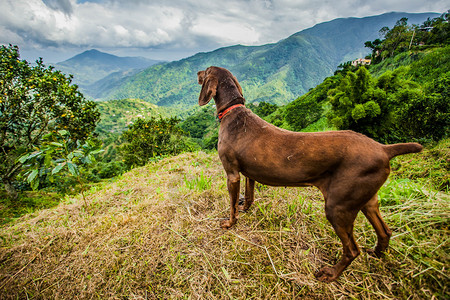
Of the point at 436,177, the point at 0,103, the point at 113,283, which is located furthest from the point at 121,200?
the point at 0,103

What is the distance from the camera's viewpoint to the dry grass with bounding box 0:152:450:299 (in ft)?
5.80

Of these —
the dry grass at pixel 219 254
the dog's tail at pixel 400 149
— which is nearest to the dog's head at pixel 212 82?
the dry grass at pixel 219 254

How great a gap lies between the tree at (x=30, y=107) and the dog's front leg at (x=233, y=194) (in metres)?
8.39

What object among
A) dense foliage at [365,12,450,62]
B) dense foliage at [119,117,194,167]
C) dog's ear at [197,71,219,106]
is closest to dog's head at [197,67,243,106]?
dog's ear at [197,71,219,106]

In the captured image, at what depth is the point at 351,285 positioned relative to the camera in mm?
1748

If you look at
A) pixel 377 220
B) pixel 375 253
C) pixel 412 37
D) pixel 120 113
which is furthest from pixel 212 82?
pixel 120 113

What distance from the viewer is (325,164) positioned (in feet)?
5.49

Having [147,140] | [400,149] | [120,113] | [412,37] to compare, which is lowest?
[147,140]

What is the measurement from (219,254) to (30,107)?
427 inches

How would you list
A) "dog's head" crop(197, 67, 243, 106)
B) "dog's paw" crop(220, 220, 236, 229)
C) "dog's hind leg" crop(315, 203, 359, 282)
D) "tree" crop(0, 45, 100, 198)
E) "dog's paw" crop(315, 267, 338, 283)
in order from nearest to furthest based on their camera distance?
1. "dog's hind leg" crop(315, 203, 359, 282)
2. "dog's paw" crop(315, 267, 338, 283)
3. "dog's paw" crop(220, 220, 236, 229)
4. "dog's head" crop(197, 67, 243, 106)
5. "tree" crop(0, 45, 100, 198)

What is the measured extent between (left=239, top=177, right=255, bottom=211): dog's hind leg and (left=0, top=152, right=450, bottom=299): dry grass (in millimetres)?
117

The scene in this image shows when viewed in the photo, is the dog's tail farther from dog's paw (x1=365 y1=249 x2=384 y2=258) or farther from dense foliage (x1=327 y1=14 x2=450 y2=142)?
dense foliage (x1=327 y1=14 x2=450 y2=142)

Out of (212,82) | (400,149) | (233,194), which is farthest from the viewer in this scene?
(212,82)

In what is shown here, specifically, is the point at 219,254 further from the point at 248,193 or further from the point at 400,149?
the point at 400,149
